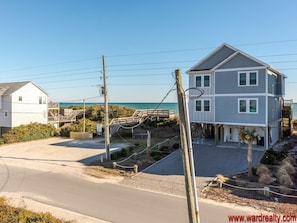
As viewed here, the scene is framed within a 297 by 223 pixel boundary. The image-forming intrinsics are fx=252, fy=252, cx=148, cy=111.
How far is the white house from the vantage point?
36406mm

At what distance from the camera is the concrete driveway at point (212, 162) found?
55.1 feet

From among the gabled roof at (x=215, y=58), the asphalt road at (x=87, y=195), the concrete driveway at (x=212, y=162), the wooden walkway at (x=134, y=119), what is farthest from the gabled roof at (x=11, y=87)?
the concrete driveway at (x=212, y=162)

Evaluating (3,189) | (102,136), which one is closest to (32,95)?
(102,136)

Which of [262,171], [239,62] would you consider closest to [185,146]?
[262,171]

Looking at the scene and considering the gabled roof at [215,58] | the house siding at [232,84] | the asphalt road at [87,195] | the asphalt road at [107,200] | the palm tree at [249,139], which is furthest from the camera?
the gabled roof at [215,58]

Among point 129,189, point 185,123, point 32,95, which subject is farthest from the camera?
point 32,95

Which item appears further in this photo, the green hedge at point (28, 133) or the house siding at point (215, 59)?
the green hedge at point (28, 133)

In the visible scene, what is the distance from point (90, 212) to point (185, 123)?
6.75 metres

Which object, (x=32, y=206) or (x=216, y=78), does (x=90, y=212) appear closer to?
(x=32, y=206)

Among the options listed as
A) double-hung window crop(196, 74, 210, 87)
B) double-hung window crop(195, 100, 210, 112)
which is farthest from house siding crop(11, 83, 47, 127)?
double-hung window crop(196, 74, 210, 87)

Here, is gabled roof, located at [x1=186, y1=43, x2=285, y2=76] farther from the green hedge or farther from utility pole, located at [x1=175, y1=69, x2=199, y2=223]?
the green hedge

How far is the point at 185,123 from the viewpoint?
6.52m

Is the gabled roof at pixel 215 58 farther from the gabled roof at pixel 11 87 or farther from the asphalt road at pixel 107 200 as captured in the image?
the gabled roof at pixel 11 87

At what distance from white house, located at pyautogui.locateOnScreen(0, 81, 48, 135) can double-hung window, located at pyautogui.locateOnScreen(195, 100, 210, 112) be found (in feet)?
87.1
